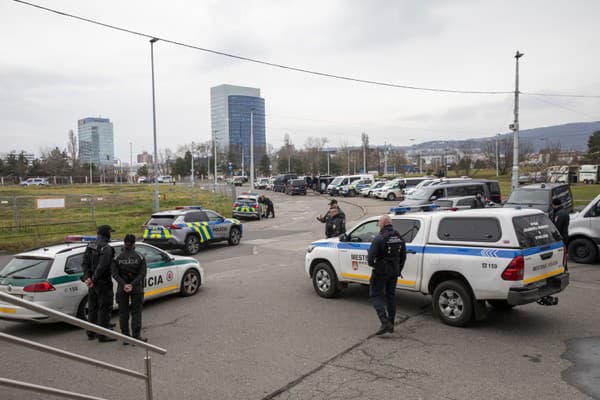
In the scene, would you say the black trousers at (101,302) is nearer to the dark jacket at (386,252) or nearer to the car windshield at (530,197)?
the dark jacket at (386,252)

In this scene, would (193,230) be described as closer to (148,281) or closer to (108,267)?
(148,281)

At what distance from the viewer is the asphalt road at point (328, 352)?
5219 millimetres

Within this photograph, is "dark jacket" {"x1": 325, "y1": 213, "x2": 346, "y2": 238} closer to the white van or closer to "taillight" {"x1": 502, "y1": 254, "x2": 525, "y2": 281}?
"taillight" {"x1": 502, "y1": 254, "x2": 525, "y2": 281}

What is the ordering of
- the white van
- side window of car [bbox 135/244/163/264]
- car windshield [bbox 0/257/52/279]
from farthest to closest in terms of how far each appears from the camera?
1. the white van
2. side window of car [bbox 135/244/163/264]
3. car windshield [bbox 0/257/52/279]

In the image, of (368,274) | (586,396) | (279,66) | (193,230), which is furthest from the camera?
(279,66)

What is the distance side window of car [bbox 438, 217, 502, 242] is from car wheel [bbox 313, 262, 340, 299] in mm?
2497

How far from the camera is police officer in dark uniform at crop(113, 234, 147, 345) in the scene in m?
6.88

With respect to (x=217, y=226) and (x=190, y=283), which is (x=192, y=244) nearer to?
(x=217, y=226)

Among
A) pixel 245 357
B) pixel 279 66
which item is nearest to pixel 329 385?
pixel 245 357

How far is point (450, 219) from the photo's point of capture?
7.65 metres

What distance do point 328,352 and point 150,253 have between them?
184 inches

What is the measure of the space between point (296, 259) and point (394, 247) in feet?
24.9

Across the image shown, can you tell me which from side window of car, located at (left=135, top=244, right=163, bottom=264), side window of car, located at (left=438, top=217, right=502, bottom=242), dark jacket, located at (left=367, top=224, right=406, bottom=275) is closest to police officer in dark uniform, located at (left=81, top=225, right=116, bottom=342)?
side window of car, located at (left=135, top=244, right=163, bottom=264)

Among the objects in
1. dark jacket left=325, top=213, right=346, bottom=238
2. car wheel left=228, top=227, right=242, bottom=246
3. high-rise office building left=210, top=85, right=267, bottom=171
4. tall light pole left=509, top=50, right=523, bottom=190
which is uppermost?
high-rise office building left=210, top=85, right=267, bottom=171
